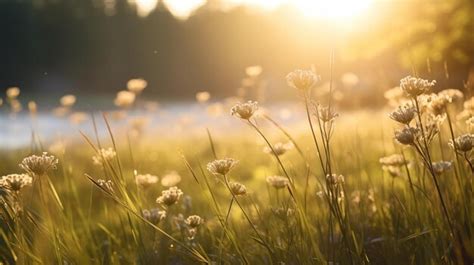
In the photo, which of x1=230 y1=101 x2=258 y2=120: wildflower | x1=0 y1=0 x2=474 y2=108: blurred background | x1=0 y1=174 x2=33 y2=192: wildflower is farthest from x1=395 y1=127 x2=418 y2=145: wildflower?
x1=0 y1=0 x2=474 y2=108: blurred background

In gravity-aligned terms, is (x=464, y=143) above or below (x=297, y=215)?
above

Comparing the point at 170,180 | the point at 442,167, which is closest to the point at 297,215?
the point at 442,167

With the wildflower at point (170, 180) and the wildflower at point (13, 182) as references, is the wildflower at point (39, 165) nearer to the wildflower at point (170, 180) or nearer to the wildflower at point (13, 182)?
the wildflower at point (13, 182)

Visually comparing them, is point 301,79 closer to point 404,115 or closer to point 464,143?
point 404,115

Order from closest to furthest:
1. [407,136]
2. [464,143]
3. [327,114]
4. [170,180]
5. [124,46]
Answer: [407,136]
[464,143]
[327,114]
[170,180]
[124,46]

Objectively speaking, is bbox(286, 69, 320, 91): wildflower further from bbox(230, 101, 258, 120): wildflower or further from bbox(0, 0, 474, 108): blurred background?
A: bbox(0, 0, 474, 108): blurred background

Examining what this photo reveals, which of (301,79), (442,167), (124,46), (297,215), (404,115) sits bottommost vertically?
(297,215)

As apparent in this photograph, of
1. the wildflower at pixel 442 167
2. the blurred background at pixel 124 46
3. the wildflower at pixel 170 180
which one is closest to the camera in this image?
the wildflower at pixel 442 167

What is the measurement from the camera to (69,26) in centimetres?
5541

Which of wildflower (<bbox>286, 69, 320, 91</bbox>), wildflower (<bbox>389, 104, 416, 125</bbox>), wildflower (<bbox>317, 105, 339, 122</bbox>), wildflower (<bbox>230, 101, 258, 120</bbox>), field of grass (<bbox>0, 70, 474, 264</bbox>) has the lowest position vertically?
field of grass (<bbox>0, 70, 474, 264</bbox>)

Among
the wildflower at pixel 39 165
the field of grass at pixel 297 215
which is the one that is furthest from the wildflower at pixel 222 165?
the wildflower at pixel 39 165

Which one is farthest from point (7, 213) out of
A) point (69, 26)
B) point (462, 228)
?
point (69, 26)

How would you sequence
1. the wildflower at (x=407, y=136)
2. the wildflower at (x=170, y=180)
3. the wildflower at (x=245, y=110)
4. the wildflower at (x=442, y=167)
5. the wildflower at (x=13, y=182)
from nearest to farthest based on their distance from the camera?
the wildflower at (x=407, y=136) < the wildflower at (x=245, y=110) < the wildflower at (x=13, y=182) < the wildflower at (x=442, y=167) < the wildflower at (x=170, y=180)

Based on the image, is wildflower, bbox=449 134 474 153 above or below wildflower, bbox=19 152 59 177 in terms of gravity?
below
